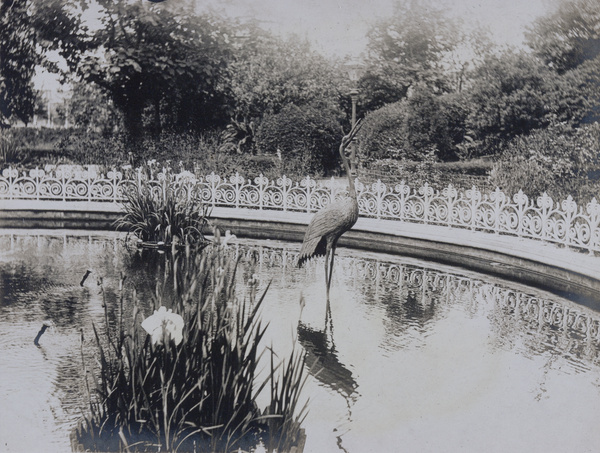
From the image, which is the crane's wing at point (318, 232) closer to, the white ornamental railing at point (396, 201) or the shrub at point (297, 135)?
the white ornamental railing at point (396, 201)

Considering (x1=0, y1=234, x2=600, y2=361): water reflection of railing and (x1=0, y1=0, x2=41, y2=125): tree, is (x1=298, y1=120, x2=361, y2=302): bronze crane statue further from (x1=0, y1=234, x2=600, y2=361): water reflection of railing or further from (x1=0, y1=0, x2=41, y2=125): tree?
(x1=0, y1=0, x2=41, y2=125): tree

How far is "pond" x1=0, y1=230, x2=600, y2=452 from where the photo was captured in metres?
3.82

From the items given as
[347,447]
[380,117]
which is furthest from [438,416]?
[380,117]

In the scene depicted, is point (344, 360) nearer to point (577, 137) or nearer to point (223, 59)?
point (577, 137)

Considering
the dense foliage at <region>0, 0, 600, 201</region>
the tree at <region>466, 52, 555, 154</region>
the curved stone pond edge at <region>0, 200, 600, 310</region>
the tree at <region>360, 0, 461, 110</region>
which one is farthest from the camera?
the tree at <region>360, 0, 461, 110</region>

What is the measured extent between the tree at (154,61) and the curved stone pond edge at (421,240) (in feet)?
16.8

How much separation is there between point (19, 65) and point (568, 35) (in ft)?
39.2

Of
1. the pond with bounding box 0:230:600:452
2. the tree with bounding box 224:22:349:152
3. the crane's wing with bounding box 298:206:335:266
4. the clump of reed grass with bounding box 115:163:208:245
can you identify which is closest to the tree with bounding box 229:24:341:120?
the tree with bounding box 224:22:349:152

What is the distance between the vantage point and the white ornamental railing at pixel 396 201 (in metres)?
9.06

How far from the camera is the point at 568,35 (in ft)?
40.9

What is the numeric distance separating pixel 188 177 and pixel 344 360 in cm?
582

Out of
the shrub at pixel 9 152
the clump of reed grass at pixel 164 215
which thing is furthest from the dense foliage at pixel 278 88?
the clump of reed grass at pixel 164 215

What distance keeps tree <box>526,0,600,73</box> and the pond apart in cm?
→ 426

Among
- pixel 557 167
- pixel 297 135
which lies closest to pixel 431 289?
pixel 557 167
